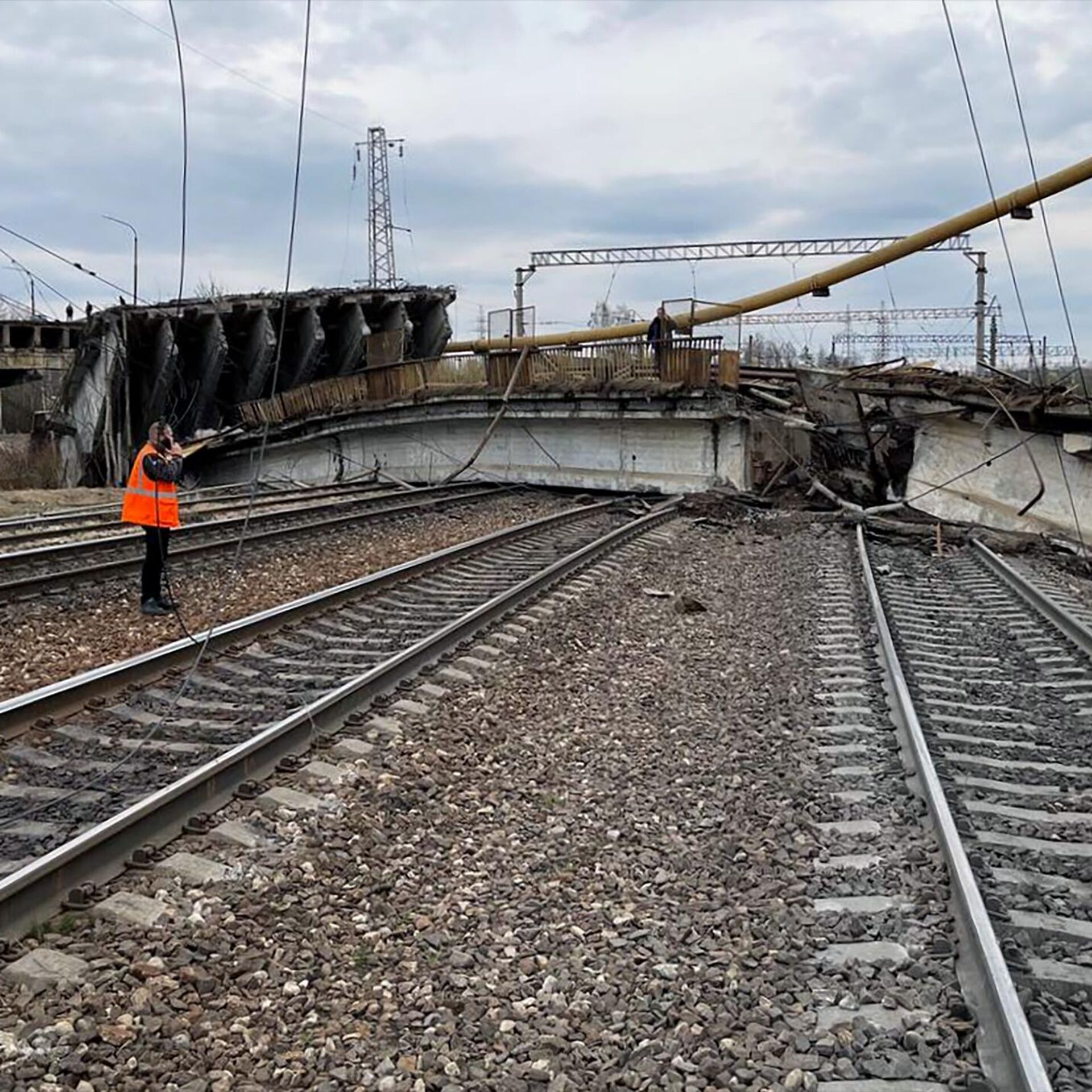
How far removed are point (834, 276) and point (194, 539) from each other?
71.8ft

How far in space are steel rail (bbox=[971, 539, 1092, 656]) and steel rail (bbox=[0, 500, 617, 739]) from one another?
6054 mm

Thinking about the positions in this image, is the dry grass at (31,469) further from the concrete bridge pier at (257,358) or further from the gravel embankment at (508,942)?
the gravel embankment at (508,942)

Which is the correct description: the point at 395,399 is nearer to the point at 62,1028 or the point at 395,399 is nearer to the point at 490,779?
the point at 490,779

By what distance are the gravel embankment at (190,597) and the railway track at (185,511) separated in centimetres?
91

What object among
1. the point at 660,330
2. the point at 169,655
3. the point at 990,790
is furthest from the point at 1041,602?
the point at 660,330

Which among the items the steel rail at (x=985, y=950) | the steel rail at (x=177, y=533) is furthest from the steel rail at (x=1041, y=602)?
the steel rail at (x=177, y=533)

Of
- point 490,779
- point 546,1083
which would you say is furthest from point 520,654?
point 546,1083

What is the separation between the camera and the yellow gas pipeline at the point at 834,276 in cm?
2188

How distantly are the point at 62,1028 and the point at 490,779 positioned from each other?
281 centimetres

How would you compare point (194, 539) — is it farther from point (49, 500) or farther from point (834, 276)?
point (834, 276)

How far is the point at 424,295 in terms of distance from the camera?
1369 inches

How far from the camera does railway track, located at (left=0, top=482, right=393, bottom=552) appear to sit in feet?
46.1

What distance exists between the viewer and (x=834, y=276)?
101ft

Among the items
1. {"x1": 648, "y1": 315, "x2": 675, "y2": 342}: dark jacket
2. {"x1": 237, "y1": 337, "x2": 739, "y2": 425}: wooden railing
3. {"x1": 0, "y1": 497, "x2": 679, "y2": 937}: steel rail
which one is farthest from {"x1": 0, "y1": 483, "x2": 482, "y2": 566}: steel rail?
{"x1": 648, "y1": 315, "x2": 675, "y2": 342}: dark jacket
